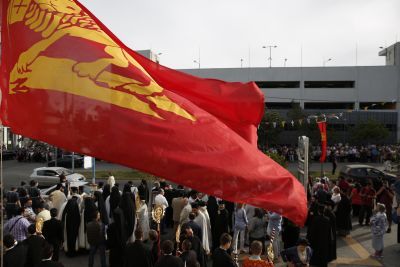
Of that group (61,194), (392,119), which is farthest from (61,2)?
(392,119)

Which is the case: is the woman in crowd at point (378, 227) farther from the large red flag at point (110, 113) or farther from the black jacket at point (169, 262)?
the large red flag at point (110, 113)


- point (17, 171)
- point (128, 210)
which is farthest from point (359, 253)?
point (17, 171)

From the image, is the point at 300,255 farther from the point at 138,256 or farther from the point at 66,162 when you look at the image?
the point at 66,162

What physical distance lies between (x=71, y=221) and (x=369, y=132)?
123ft

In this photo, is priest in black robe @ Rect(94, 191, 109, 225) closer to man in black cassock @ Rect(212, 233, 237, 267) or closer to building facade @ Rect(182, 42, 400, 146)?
man in black cassock @ Rect(212, 233, 237, 267)

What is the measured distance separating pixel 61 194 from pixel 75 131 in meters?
8.25

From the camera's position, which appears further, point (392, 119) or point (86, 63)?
point (392, 119)

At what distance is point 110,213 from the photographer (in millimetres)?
12891

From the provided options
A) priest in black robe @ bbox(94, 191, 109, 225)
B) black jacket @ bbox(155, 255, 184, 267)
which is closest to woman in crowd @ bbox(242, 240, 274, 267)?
black jacket @ bbox(155, 255, 184, 267)

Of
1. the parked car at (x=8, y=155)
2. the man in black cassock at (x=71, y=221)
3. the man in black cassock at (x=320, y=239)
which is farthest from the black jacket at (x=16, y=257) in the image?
the parked car at (x=8, y=155)

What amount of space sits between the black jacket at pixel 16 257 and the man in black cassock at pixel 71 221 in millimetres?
4206

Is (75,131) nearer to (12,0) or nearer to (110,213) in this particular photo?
(12,0)

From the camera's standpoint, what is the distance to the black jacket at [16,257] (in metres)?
7.15

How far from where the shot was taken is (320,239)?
10.5m
